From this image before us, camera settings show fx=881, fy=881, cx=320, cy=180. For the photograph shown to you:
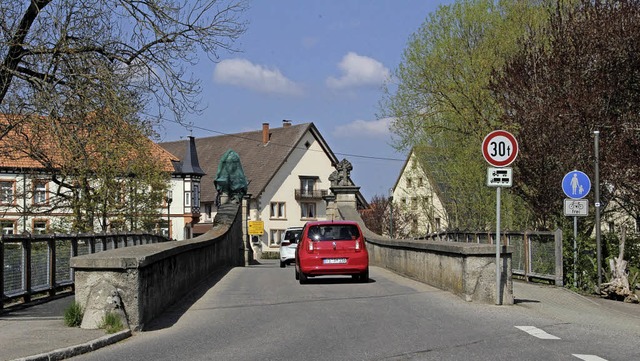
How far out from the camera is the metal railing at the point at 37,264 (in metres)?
14.1

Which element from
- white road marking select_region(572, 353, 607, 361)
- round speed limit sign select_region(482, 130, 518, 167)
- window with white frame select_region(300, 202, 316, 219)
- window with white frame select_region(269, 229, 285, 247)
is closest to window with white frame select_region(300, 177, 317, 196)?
window with white frame select_region(300, 202, 316, 219)

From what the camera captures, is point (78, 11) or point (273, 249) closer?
point (78, 11)

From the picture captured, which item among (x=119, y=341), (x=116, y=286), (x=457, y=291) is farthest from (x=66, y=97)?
(x=457, y=291)

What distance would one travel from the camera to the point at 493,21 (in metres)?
35.8

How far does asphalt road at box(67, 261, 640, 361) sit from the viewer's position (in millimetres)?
9148

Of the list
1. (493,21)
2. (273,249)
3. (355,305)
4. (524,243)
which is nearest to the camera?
(355,305)

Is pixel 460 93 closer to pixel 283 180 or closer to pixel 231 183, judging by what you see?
pixel 231 183

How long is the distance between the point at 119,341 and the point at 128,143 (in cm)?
625

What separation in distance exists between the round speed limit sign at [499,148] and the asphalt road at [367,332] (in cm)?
245

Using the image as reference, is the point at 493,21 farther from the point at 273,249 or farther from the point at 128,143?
the point at 273,249

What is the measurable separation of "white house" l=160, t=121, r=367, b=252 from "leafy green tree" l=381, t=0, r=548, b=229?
46.5m

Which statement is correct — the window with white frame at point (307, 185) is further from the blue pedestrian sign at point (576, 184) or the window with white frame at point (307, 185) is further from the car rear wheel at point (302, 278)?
the blue pedestrian sign at point (576, 184)

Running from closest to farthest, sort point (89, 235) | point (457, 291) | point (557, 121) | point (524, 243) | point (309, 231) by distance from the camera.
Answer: point (457, 291)
point (89, 235)
point (309, 231)
point (524, 243)
point (557, 121)

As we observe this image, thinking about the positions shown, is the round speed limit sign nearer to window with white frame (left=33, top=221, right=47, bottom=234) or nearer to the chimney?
window with white frame (left=33, top=221, right=47, bottom=234)
